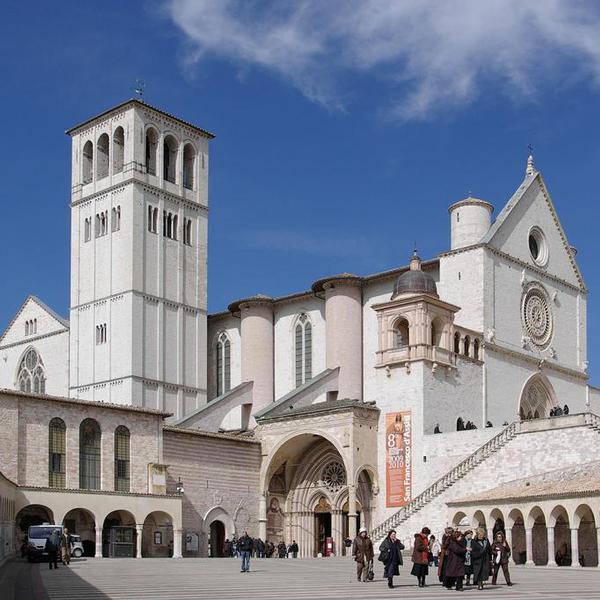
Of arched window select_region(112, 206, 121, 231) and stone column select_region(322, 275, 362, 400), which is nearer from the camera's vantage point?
stone column select_region(322, 275, 362, 400)

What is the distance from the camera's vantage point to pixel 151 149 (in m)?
65.0

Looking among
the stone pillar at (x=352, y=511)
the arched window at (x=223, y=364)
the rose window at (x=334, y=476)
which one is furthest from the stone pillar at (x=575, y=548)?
the arched window at (x=223, y=364)

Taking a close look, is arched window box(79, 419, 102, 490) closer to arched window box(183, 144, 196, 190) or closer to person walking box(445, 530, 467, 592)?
arched window box(183, 144, 196, 190)

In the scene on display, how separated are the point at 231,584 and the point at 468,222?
31871 mm

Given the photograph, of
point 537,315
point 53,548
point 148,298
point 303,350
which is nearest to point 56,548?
point 53,548

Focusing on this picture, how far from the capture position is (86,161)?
220ft

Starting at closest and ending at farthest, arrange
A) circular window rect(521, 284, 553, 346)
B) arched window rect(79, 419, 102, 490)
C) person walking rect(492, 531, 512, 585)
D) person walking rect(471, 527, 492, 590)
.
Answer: person walking rect(471, 527, 492, 590) < person walking rect(492, 531, 512, 585) < arched window rect(79, 419, 102, 490) < circular window rect(521, 284, 553, 346)

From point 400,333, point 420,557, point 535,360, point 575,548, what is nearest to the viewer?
point 420,557

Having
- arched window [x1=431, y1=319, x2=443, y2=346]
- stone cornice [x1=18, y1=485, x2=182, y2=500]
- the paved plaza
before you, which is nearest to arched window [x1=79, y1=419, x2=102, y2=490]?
stone cornice [x1=18, y1=485, x2=182, y2=500]

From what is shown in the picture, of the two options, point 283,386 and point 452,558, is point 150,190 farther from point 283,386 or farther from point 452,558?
point 452,558

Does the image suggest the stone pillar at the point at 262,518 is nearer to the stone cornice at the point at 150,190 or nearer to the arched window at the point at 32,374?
the stone cornice at the point at 150,190

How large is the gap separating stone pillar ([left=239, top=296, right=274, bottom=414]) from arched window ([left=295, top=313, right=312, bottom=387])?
1751mm

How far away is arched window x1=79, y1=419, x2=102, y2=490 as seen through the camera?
4628cm

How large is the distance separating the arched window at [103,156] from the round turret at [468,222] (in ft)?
66.9
